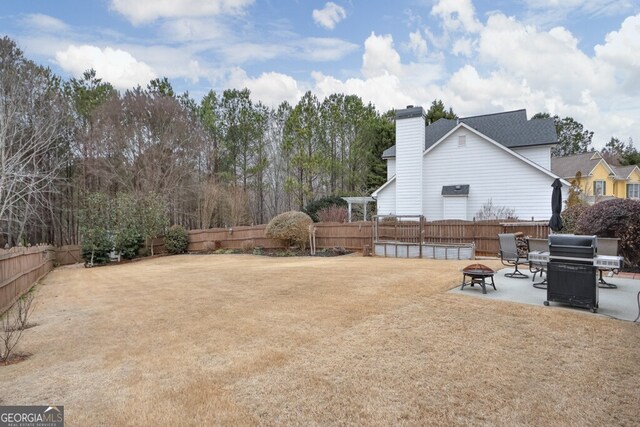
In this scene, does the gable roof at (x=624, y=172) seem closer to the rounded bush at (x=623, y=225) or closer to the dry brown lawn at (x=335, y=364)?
the rounded bush at (x=623, y=225)

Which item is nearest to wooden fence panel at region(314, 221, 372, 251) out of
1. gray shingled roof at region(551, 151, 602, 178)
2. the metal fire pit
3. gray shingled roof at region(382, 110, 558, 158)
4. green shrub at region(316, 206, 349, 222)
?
green shrub at region(316, 206, 349, 222)

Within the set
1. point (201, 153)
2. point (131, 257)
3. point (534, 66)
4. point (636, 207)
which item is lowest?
point (131, 257)

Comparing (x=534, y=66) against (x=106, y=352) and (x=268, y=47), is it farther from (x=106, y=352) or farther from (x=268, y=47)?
(x=106, y=352)

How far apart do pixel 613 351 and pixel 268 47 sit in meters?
16.0

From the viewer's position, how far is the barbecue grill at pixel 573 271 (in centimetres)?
507

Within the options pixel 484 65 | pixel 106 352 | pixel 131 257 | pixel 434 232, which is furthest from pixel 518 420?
pixel 131 257

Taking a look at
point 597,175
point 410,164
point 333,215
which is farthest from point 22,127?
point 597,175

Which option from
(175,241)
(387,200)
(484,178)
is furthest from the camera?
(175,241)

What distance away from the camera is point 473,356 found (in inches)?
144

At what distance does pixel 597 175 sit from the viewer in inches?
980

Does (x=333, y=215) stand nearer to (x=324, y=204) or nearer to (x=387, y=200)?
(x=324, y=204)

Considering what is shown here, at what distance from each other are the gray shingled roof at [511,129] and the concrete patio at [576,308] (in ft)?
37.5

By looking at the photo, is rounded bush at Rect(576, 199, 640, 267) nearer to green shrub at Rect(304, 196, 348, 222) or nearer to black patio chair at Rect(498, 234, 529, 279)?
black patio chair at Rect(498, 234, 529, 279)

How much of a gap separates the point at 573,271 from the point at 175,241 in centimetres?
1880
